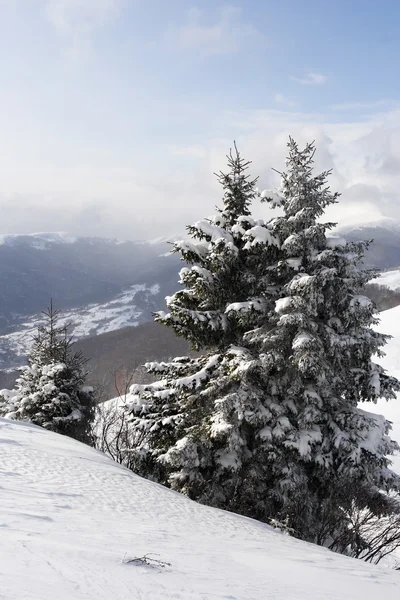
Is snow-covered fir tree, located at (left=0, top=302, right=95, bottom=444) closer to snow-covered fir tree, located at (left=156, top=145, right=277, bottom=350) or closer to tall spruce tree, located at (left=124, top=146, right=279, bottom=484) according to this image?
tall spruce tree, located at (left=124, top=146, right=279, bottom=484)

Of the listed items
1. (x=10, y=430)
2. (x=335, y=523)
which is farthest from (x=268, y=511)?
A: (x=10, y=430)

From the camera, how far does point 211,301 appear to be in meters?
13.6

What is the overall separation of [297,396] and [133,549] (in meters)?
7.90

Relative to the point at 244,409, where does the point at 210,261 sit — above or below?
above

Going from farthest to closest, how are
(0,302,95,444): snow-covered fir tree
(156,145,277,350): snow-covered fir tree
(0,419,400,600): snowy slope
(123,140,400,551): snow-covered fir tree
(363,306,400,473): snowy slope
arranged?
(363,306,400,473): snowy slope < (0,302,95,444): snow-covered fir tree < (156,145,277,350): snow-covered fir tree < (123,140,400,551): snow-covered fir tree < (0,419,400,600): snowy slope

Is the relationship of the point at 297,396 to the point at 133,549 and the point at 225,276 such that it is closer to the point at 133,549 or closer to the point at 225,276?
the point at 225,276

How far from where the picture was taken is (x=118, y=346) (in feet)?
532

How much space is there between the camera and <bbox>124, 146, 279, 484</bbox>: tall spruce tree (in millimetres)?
12828

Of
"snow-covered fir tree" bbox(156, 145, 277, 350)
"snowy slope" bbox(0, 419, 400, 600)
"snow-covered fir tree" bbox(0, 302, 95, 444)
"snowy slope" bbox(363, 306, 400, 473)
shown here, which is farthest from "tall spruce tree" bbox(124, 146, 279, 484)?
"snowy slope" bbox(363, 306, 400, 473)

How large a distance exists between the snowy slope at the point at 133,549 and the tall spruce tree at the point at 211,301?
3901 millimetres

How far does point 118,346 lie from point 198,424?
6025 inches

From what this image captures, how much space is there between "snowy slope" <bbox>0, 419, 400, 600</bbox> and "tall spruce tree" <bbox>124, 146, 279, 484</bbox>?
390 centimetres

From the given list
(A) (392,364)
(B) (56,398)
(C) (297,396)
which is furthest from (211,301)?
(A) (392,364)

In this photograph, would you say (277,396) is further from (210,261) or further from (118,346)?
(118,346)
